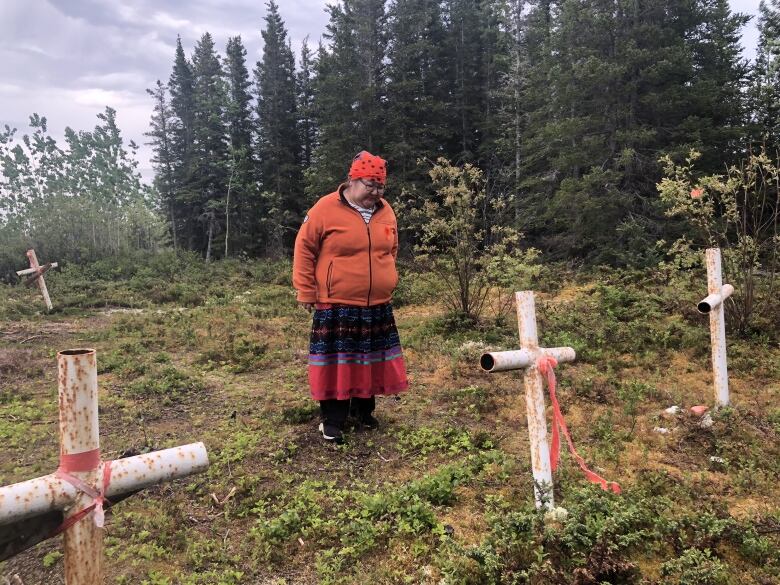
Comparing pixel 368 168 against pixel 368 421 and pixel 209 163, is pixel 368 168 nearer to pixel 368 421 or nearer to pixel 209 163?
pixel 368 421

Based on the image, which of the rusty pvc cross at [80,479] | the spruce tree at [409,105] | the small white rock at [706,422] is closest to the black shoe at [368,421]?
the small white rock at [706,422]

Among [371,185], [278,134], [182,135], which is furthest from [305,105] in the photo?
[371,185]

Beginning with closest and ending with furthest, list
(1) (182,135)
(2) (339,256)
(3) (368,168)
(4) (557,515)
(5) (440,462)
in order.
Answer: (4) (557,515) < (5) (440,462) < (3) (368,168) < (2) (339,256) < (1) (182,135)

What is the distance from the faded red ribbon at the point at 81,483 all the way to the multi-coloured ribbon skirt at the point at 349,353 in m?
2.54

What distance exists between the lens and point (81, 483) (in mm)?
1458

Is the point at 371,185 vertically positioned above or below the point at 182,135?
below

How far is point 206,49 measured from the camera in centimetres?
3475

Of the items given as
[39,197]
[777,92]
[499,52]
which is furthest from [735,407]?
[39,197]

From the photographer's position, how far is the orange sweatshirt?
13.1 ft

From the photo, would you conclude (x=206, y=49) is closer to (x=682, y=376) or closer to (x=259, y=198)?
(x=259, y=198)

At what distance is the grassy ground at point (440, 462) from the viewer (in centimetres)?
253

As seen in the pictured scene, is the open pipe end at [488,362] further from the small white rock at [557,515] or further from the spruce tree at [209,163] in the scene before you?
the spruce tree at [209,163]

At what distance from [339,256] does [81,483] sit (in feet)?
9.00

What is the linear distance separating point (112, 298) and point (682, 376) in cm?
1326
